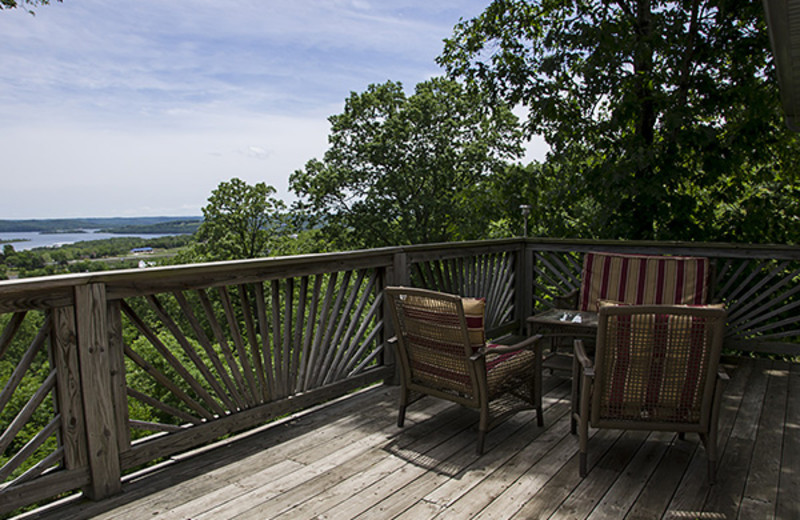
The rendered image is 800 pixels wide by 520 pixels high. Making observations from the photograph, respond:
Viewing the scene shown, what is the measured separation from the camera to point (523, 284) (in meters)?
5.74

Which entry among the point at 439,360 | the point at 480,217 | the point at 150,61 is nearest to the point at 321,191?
the point at 480,217

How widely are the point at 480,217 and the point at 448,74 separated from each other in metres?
2.46

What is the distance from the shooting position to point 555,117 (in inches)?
292

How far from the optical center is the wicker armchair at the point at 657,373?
248 cm

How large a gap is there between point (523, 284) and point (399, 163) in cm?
1452

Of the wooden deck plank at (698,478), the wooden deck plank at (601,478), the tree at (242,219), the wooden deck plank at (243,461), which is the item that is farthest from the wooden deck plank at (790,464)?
the tree at (242,219)

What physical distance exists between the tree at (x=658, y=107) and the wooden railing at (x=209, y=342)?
161cm

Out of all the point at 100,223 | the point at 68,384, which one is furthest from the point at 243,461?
the point at 100,223

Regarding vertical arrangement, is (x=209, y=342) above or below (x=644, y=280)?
below

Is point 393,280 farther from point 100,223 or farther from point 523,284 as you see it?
point 100,223

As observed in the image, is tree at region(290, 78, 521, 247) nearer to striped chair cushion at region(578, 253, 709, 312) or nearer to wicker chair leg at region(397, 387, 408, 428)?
striped chair cushion at region(578, 253, 709, 312)

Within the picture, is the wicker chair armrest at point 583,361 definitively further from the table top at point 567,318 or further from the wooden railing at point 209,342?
the wooden railing at point 209,342

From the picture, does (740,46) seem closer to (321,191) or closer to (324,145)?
(321,191)

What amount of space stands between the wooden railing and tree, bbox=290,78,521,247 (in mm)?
13519
